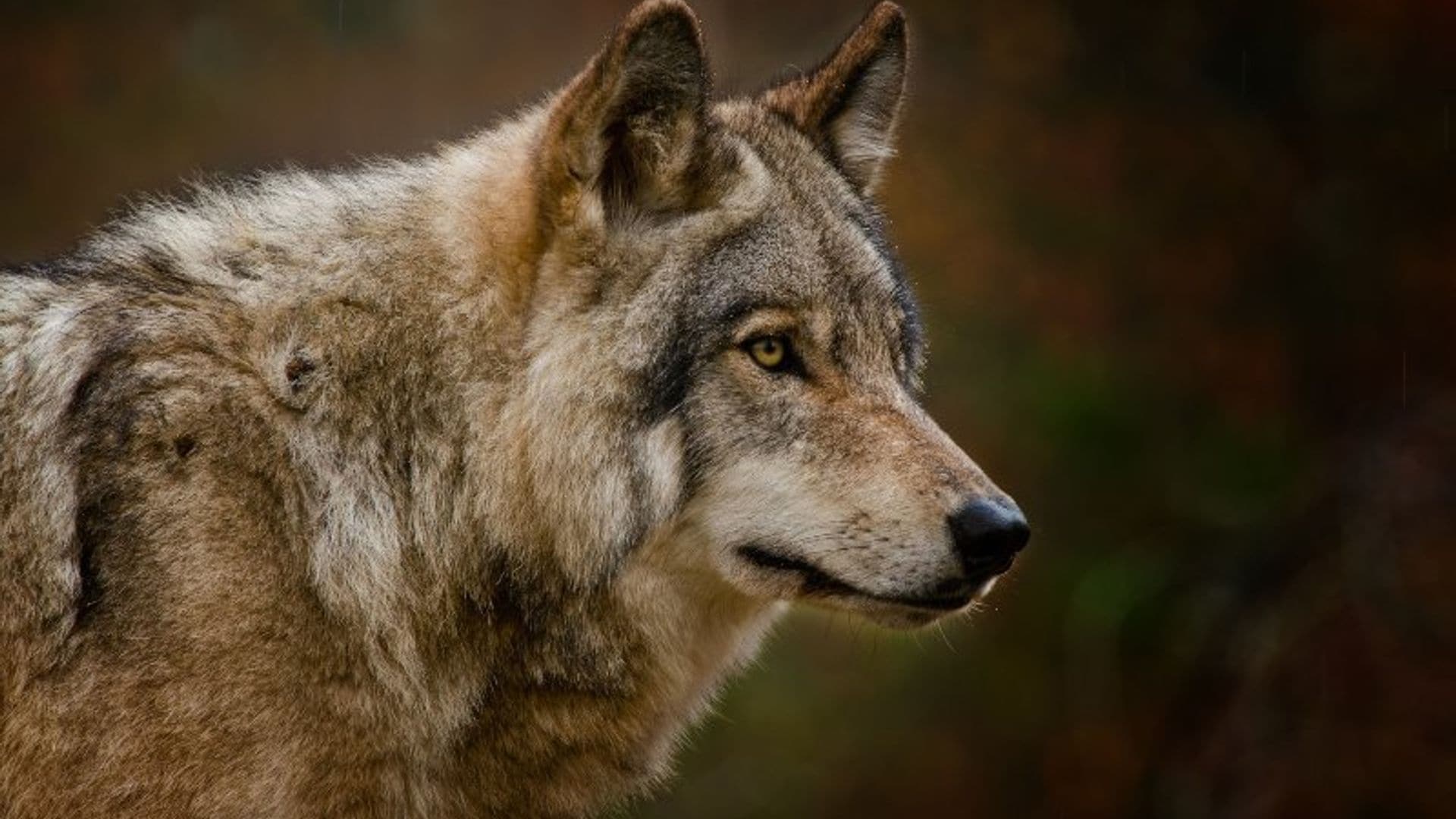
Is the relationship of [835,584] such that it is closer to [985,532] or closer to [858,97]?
[985,532]

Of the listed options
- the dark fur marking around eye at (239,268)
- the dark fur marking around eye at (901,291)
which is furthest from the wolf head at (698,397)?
the dark fur marking around eye at (239,268)

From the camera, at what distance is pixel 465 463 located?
3.92 metres

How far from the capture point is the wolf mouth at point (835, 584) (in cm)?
388

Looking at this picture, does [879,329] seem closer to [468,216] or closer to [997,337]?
[468,216]

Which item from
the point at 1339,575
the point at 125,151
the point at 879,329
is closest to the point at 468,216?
the point at 879,329

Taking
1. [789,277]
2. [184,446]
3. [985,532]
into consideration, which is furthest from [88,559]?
[985,532]

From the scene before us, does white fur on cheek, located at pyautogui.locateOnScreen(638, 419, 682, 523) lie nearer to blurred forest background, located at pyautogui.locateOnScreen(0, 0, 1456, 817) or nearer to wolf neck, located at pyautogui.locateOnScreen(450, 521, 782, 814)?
wolf neck, located at pyautogui.locateOnScreen(450, 521, 782, 814)

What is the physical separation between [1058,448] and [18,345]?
26.3 ft

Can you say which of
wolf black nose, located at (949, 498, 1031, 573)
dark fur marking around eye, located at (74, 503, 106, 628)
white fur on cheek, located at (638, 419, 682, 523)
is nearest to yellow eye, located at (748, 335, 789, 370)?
white fur on cheek, located at (638, 419, 682, 523)

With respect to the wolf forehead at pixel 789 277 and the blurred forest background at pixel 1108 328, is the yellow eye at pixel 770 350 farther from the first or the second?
the blurred forest background at pixel 1108 328

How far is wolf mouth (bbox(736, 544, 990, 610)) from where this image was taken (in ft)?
12.7

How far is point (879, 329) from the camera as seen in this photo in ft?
13.9

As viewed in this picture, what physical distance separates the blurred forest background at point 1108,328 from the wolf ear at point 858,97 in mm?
5283

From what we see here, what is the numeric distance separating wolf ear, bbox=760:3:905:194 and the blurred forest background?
17.3 feet
